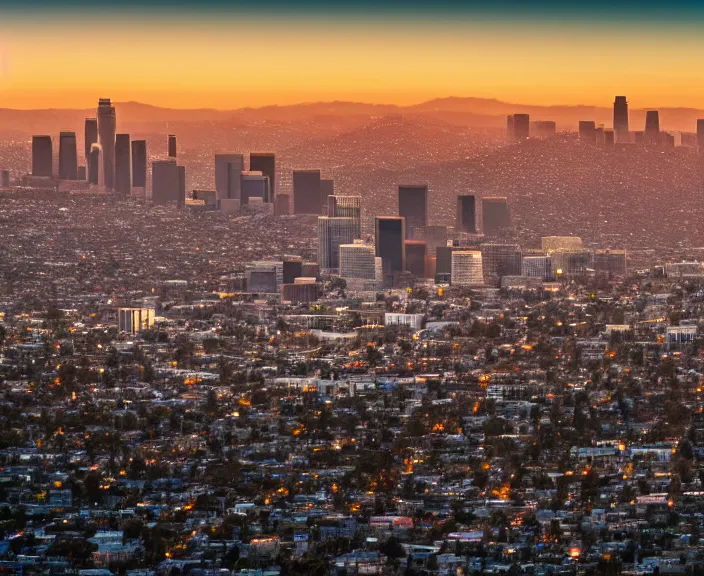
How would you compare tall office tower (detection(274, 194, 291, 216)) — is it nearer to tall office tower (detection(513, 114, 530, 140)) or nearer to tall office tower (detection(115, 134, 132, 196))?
tall office tower (detection(115, 134, 132, 196))

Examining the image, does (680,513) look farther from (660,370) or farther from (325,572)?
(660,370)

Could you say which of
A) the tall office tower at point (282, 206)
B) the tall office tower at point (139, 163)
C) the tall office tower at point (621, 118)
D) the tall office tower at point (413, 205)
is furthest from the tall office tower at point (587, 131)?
the tall office tower at point (139, 163)

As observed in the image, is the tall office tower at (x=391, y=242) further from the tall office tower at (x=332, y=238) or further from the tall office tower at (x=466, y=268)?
the tall office tower at (x=466, y=268)

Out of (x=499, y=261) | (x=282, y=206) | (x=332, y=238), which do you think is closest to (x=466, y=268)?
(x=499, y=261)

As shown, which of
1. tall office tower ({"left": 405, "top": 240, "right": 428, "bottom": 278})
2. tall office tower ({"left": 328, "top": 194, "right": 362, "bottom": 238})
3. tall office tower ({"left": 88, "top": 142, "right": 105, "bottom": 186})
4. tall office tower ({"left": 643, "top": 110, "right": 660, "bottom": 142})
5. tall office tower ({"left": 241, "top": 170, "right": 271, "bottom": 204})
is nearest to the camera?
tall office tower ({"left": 405, "top": 240, "right": 428, "bottom": 278})

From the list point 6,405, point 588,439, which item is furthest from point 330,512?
point 6,405

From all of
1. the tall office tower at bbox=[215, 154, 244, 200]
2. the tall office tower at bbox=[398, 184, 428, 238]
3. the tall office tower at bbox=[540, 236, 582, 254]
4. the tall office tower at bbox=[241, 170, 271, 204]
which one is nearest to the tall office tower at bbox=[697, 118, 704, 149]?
the tall office tower at bbox=[540, 236, 582, 254]
